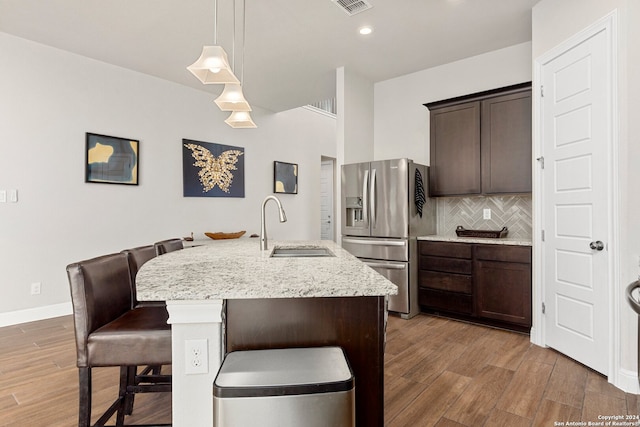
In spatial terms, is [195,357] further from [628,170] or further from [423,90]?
[423,90]

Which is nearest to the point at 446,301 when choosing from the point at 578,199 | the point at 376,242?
the point at 376,242

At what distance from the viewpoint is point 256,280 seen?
127 centimetres

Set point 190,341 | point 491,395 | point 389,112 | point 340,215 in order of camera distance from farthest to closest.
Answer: point 389,112
point 340,215
point 491,395
point 190,341

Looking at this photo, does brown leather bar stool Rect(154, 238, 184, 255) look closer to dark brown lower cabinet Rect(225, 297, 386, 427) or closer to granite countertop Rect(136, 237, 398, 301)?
granite countertop Rect(136, 237, 398, 301)

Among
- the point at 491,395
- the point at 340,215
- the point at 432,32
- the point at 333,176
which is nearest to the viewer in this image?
the point at 491,395

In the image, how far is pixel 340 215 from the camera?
441 cm

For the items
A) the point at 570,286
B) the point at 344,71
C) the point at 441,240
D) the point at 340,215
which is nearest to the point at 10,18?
the point at 344,71

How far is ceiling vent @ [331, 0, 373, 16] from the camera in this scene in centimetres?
302

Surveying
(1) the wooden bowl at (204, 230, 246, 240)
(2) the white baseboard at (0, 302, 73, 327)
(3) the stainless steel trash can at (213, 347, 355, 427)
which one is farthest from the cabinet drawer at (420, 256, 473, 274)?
(2) the white baseboard at (0, 302, 73, 327)

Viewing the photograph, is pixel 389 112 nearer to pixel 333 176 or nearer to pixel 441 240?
pixel 441 240

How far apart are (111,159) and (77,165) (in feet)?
1.19

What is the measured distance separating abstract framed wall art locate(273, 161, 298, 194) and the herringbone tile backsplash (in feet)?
9.73

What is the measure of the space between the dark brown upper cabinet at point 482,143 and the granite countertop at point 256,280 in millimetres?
2624

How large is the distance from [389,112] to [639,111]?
298cm
